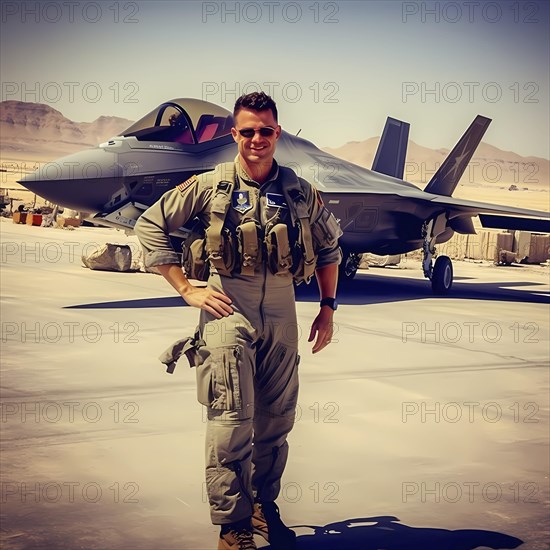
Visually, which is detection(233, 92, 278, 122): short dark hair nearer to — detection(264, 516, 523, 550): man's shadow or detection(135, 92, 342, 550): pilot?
detection(135, 92, 342, 550): pilot

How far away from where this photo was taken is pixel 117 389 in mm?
8453

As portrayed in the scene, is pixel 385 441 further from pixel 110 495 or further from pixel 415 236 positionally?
pixel 415 236

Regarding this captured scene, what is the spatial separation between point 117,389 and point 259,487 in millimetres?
3756

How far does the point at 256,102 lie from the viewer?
470 cm

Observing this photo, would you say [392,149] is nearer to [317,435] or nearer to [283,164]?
[283,164]

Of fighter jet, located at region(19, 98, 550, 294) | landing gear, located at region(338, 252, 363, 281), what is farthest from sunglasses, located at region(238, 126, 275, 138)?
landing gear, located at region(338, 252, 363, 281)

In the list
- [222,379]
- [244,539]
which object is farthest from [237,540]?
[222,379]

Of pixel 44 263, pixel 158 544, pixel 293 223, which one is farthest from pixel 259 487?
pixel 44 263

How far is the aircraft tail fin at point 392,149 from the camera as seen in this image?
78.7 feet

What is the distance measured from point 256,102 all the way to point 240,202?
497 millimetres

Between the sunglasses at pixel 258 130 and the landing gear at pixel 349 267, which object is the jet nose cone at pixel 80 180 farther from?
the sunglasses at pixel 258 130

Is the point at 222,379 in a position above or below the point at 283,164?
below

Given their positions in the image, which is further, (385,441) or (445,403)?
(445,403)

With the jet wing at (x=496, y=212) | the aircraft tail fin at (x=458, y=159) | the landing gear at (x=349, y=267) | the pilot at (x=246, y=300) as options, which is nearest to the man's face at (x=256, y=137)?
the pilot at (x=246, y=300)
